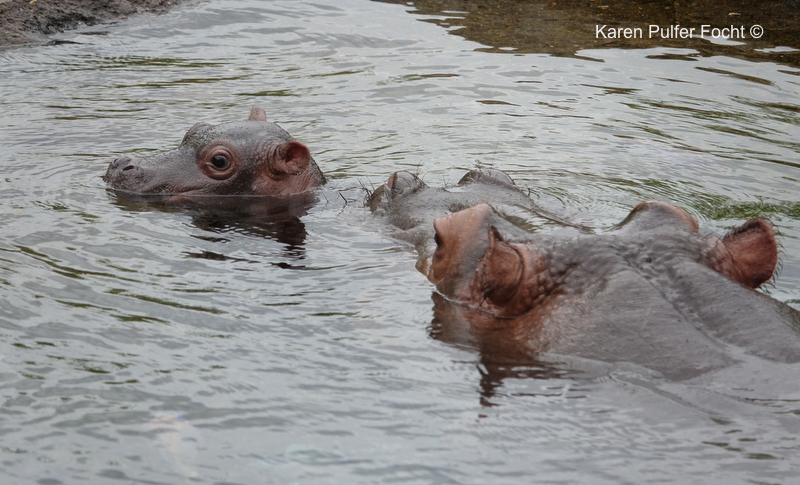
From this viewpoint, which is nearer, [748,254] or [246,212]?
[748,254]

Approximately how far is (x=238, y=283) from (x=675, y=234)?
2.83m

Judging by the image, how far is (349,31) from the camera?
14586 millimetres

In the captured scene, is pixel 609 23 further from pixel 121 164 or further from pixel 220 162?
pixel 121 164

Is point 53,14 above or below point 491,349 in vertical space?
above

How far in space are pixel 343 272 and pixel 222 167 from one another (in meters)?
2.77

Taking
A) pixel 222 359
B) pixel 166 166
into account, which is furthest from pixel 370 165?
pixel 222 359

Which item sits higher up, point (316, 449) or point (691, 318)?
point (691, 318)

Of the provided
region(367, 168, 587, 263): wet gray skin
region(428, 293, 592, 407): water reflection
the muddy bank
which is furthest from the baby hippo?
the muddy bank

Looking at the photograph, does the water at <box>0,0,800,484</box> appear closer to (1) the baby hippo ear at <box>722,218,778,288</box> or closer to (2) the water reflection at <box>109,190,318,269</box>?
(2) the water reflection at <box>109,190,318,269</box>

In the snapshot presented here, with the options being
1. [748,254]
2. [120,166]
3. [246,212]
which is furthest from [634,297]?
[120,166]

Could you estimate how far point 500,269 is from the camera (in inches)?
175

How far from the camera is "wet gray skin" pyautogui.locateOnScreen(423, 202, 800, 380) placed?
402cm

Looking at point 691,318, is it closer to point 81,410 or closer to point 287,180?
point 81,410

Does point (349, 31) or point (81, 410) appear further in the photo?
point (349, 31)
